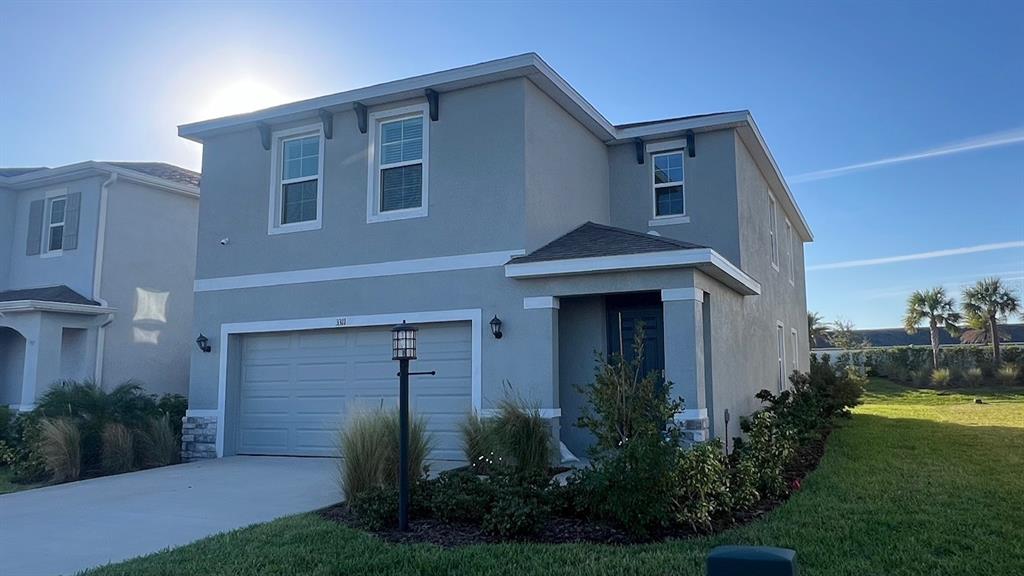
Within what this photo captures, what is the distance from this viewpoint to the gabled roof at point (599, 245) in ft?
32.7

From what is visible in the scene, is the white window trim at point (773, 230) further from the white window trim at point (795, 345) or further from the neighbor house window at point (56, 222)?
the neighbor house window at point (56, 222)

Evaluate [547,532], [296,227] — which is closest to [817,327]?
[296,227]

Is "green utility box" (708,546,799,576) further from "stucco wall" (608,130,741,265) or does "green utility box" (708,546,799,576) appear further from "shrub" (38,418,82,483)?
"shrub" (38,418,82,483)

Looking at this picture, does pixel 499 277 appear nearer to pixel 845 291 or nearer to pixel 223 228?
pixel 223 228

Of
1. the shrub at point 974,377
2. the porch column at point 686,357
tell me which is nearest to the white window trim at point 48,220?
the porch column at point 686,357

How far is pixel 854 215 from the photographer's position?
2189 centimetres

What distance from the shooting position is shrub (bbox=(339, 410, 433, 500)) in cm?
772

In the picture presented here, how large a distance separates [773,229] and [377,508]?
1342cm

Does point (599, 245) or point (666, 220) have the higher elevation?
point (666, 220)

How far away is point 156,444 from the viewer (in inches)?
483

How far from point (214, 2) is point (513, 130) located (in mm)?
5096

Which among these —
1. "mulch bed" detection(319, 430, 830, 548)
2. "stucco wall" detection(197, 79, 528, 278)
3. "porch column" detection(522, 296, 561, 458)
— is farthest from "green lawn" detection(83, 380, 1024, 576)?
"stucco wall" detection(197, 79, 528, 278)

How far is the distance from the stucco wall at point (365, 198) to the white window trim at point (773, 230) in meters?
8.19

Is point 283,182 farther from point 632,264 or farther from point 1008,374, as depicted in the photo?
point 1008,374
